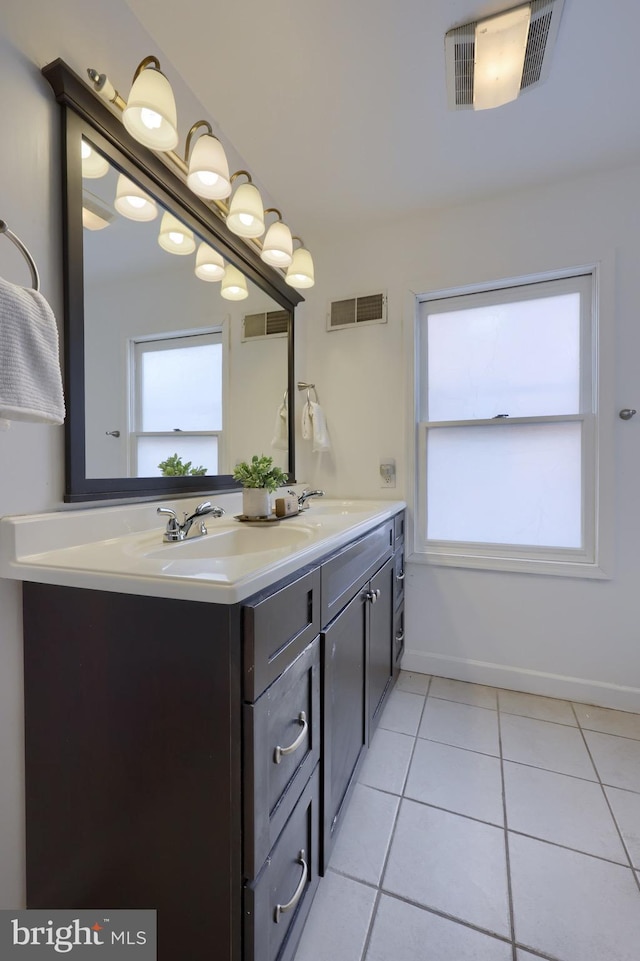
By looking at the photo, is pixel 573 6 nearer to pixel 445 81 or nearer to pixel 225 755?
pixel 445 81

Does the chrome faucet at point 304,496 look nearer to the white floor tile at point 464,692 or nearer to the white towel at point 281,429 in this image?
the white towel at point 281,429

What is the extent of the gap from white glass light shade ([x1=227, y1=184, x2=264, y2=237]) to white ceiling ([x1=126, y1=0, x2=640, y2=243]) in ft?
1.01

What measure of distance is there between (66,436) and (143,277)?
1.93ft

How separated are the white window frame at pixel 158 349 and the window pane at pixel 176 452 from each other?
16mm

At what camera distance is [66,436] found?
3.20ft

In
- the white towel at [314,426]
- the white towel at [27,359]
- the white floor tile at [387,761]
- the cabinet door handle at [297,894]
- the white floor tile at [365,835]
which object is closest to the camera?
the white towel at [27,359]

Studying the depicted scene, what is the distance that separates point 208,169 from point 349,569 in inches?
51.8

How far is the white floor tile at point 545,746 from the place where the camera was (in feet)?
4.92

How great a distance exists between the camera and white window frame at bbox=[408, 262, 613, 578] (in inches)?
72.5

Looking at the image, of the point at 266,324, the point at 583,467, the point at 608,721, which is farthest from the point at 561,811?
the point at 266,324

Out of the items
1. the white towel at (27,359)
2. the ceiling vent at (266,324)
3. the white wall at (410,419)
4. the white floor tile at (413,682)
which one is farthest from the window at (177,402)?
the white floor tile at (413,682)

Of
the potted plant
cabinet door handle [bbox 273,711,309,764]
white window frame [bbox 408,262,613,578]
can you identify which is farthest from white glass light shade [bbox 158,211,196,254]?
cabinet door handle [bbox 273,711,309,764]

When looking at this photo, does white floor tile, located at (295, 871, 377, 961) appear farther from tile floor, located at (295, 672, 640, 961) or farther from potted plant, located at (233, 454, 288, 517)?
potted plant, located at (233, 454, 288, 517)

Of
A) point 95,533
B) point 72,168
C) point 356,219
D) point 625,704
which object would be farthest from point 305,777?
point 356,219
